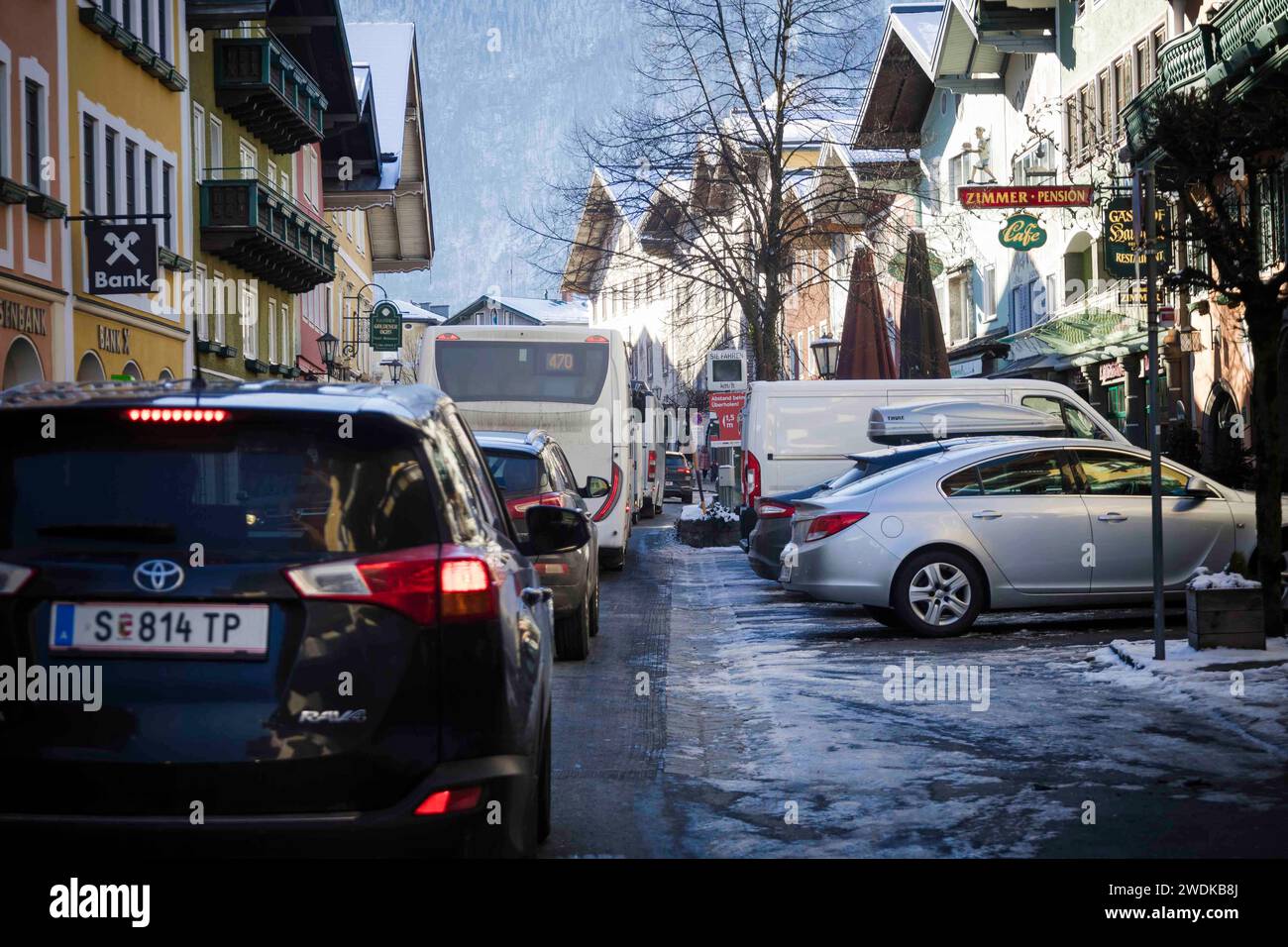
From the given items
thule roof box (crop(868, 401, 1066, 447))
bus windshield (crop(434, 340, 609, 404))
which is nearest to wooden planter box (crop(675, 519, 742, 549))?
bus windshield (crop(434, 340, 609, 404))

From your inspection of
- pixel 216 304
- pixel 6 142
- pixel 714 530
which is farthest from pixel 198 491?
pixel 216 304

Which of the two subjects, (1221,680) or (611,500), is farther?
(611,500)

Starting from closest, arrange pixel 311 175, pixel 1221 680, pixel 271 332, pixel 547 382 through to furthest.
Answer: pixel 1221 680, pixel 547 382, pixel 271 332, pixel 311 175

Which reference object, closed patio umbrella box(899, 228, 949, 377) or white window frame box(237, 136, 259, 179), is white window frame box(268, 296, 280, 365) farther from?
closed patio umbrella box(899, 228, 949, 377)

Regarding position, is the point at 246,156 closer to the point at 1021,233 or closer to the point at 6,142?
the point at 1021,233

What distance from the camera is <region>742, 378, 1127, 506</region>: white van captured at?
68.4ft

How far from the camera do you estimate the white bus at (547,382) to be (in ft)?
76.1

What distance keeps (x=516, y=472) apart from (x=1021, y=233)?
21806 mm

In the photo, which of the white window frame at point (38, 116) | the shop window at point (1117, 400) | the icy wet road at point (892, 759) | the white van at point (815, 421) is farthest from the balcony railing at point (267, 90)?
the icy wet road at point (892, 759)

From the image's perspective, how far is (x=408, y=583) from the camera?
4359mm

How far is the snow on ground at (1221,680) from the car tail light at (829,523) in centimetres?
241

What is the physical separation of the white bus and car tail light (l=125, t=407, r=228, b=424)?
18561mm
